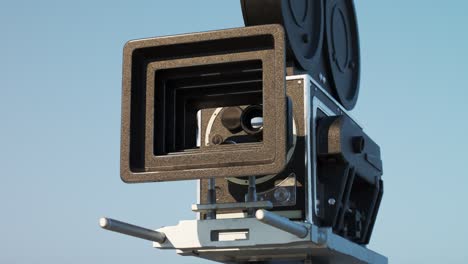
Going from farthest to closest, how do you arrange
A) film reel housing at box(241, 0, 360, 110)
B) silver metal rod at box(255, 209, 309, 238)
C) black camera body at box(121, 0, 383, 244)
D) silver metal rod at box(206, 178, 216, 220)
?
film reel housing at box(241, 0, 360, 110)
silver metal rod at box(206, 178, 216, 220)
black camera body at box(121, 0, 383, 244)
silver metal rod at box(255, 209, 309, 238)

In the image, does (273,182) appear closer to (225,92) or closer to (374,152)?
(225,92)

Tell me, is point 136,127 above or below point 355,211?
above

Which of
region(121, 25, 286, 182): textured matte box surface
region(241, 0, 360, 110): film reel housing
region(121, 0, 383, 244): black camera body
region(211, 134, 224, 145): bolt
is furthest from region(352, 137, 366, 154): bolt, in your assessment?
region(121, 25, 286, 182): textured matte box surface

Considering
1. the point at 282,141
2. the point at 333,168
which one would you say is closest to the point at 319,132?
the point at 333,168

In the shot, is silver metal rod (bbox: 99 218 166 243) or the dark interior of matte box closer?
silver metal rod (bbox: 99 218 166 243)

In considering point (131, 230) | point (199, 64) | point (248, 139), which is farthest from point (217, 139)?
point (131, 230)

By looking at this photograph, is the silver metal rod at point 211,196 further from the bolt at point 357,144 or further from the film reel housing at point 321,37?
the bolt at point 357,144

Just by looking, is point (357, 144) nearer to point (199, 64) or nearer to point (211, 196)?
point (211, 196)

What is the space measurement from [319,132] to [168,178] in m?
1.24

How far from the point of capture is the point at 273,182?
527 centimetres

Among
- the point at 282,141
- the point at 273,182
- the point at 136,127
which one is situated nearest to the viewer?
the point at 282,141

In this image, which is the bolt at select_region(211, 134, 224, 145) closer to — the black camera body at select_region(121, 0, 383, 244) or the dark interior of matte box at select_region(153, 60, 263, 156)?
the black camera body at select_region(121, 0, 383, 244)

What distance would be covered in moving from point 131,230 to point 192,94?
951mm

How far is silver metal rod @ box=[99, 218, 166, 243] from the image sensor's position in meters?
4.32
